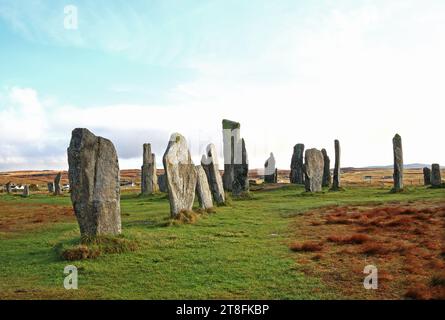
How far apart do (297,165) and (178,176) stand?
2878cm

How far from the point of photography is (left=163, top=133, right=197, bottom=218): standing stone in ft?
64.0

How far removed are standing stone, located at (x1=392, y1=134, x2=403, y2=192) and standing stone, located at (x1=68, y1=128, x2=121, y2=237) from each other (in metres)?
25.8

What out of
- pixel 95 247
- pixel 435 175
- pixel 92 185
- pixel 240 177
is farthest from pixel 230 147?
pixel 95 247

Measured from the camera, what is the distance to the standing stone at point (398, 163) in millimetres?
34688

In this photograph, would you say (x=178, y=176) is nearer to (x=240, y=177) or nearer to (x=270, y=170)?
(x=240, y=177)

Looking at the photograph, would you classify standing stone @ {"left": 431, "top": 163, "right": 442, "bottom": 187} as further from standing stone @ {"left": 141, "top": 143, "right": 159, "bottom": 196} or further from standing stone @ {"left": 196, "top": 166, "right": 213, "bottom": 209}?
standing stone @ {"left": 141, "top": 143, "right": 159, "bottom": 196}

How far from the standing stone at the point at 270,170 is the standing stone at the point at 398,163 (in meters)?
16.5

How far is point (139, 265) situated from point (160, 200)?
72.6 ft

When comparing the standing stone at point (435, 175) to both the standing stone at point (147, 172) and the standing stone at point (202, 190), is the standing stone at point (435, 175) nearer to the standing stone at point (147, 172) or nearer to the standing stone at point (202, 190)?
the standing stone at point (202, 190)

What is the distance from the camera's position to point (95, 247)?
44.1 ft

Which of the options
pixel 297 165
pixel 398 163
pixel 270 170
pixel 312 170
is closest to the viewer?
pixel 398 163
